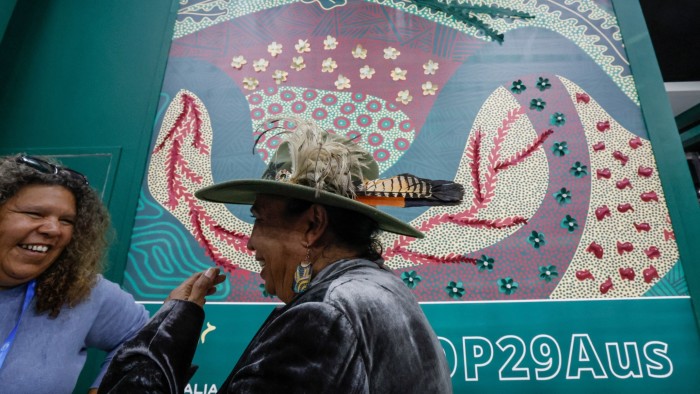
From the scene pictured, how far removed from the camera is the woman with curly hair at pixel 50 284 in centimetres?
133

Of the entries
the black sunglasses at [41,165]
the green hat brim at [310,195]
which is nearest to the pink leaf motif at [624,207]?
the green hat brim at [310,195]

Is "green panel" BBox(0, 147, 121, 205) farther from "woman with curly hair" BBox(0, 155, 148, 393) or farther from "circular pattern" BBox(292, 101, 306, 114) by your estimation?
"circular pattern" BBox(292, 101, 306, 114)

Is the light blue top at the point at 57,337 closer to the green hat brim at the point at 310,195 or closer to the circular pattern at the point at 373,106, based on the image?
the green hat brim at the point at 310,195

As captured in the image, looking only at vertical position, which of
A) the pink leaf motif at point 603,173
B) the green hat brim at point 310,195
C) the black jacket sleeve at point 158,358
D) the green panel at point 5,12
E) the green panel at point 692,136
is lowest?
the black jacket sleeve at point 158,358

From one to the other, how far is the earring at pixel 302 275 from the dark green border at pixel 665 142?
2.14m

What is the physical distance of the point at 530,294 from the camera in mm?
2160

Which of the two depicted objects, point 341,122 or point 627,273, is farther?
point 341,122

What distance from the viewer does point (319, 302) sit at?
81 cm

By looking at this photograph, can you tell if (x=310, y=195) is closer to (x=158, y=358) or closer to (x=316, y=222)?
(x=316, y=222)

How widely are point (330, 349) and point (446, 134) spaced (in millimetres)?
1939

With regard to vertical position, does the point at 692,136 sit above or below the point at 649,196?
above

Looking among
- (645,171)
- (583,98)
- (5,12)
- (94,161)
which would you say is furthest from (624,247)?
(5,12)

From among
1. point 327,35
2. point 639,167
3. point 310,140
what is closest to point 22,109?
point 327,35

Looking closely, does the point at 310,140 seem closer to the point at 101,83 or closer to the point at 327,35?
the point at 327,35
